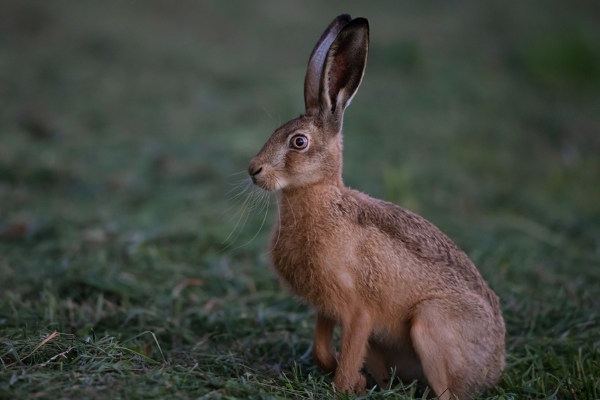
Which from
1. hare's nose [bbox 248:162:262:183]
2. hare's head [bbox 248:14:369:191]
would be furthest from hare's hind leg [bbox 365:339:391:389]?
hare's nose [bbox 248:162:262:183]

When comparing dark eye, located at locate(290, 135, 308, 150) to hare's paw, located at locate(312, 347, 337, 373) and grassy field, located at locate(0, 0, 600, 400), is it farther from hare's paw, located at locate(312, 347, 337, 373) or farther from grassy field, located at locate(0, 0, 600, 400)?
hare's paw, located at locate(312, 347, 337, 373)

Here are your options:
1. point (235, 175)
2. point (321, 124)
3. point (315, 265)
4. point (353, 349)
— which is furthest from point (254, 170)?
point (235, 175)

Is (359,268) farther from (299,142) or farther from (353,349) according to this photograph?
(299,142)

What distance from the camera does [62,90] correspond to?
430 inches

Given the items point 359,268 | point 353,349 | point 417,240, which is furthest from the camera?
point 417,240

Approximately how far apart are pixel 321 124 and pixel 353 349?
138 cm

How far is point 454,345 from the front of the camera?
12.5 ft

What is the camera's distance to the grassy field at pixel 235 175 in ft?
13.2

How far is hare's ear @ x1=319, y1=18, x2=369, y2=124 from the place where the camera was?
13.1 feet

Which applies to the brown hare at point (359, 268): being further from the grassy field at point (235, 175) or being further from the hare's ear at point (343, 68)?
the grassy field at point (235, 175)

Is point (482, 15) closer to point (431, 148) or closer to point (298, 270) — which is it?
point (431, 148)

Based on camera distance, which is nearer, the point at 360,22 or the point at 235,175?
the point at 360,22

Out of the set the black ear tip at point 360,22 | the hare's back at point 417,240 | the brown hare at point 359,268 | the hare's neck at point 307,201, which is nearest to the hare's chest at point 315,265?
the brown hare at point 359,268

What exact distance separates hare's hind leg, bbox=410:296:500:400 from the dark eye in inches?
46.6
